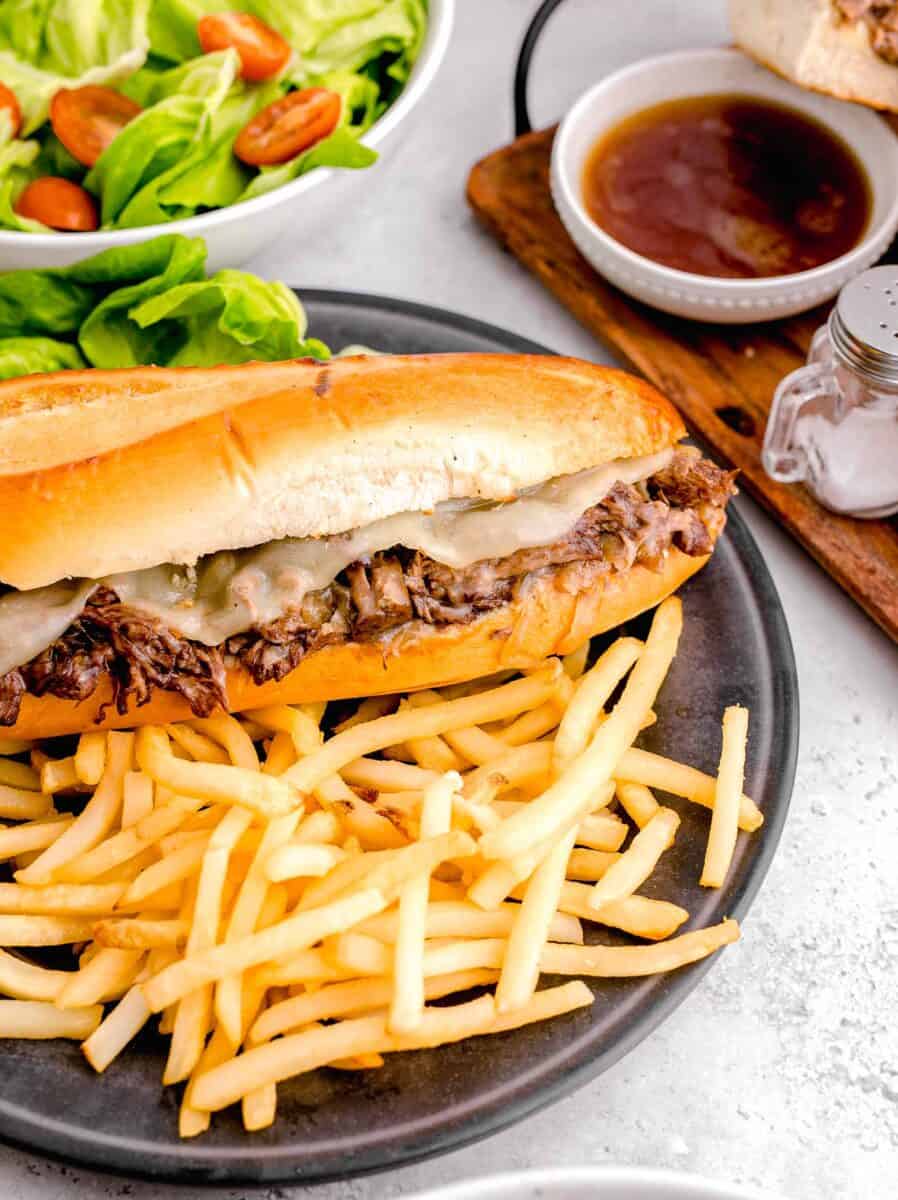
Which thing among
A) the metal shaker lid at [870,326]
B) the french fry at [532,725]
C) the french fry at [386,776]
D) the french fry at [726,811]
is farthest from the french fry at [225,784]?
the metal shaker lid at [870,326]

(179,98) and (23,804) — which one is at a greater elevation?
(179,98)

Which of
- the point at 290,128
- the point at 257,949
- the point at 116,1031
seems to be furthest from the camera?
the point at 290,128

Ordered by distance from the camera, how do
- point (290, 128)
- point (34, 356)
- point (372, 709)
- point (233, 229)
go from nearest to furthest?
point (372, 709), point (34, 356), point (233, 229), point (290, 128)

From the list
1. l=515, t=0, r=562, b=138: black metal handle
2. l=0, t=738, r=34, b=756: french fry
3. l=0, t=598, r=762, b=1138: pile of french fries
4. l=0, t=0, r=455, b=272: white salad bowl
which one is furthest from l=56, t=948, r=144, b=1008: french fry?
l=515, t=0, r=562, b=138: black metal handle

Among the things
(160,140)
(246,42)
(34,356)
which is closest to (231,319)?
(34,356)

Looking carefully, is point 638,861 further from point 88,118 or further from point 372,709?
point 88,118

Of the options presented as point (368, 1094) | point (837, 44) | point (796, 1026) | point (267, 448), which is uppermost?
point (837, 44)
